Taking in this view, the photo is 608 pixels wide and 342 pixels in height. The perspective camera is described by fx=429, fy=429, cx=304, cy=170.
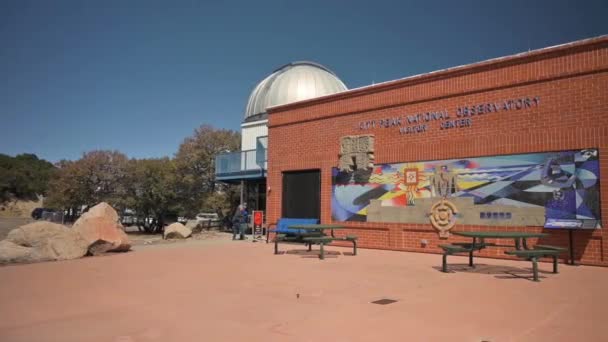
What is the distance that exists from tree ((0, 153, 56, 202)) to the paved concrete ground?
56.7 metres

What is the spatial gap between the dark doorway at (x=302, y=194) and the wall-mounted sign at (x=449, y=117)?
2.76 m

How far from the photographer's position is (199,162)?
3234 centimetres

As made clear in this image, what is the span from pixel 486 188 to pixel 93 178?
32.5 meters

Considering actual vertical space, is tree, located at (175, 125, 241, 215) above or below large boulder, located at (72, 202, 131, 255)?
above

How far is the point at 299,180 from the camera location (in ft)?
53.0

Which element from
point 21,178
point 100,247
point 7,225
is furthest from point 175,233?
point 21,178

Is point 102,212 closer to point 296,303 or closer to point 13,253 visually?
point 13,253

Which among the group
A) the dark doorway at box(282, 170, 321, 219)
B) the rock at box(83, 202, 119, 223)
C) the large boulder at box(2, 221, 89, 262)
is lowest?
the large boulder at box(2, 221, 89, 262)

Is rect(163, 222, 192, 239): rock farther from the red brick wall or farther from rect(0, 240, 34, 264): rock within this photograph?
rect(0, 240, 34, 264): rock

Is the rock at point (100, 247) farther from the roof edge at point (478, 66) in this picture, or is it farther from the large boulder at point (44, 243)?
the roof edge at point (478, 66)

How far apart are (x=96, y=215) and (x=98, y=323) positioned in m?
7.70

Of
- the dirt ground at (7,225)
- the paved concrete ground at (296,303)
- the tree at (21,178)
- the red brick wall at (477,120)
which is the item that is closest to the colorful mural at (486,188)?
the red brick wall at (477,120)

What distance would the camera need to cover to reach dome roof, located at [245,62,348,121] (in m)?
25.1

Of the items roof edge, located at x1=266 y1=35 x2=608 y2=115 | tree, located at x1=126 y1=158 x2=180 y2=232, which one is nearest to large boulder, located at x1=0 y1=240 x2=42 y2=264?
roof edge, located at x1=266 y1=35 x2=608 y2=115
